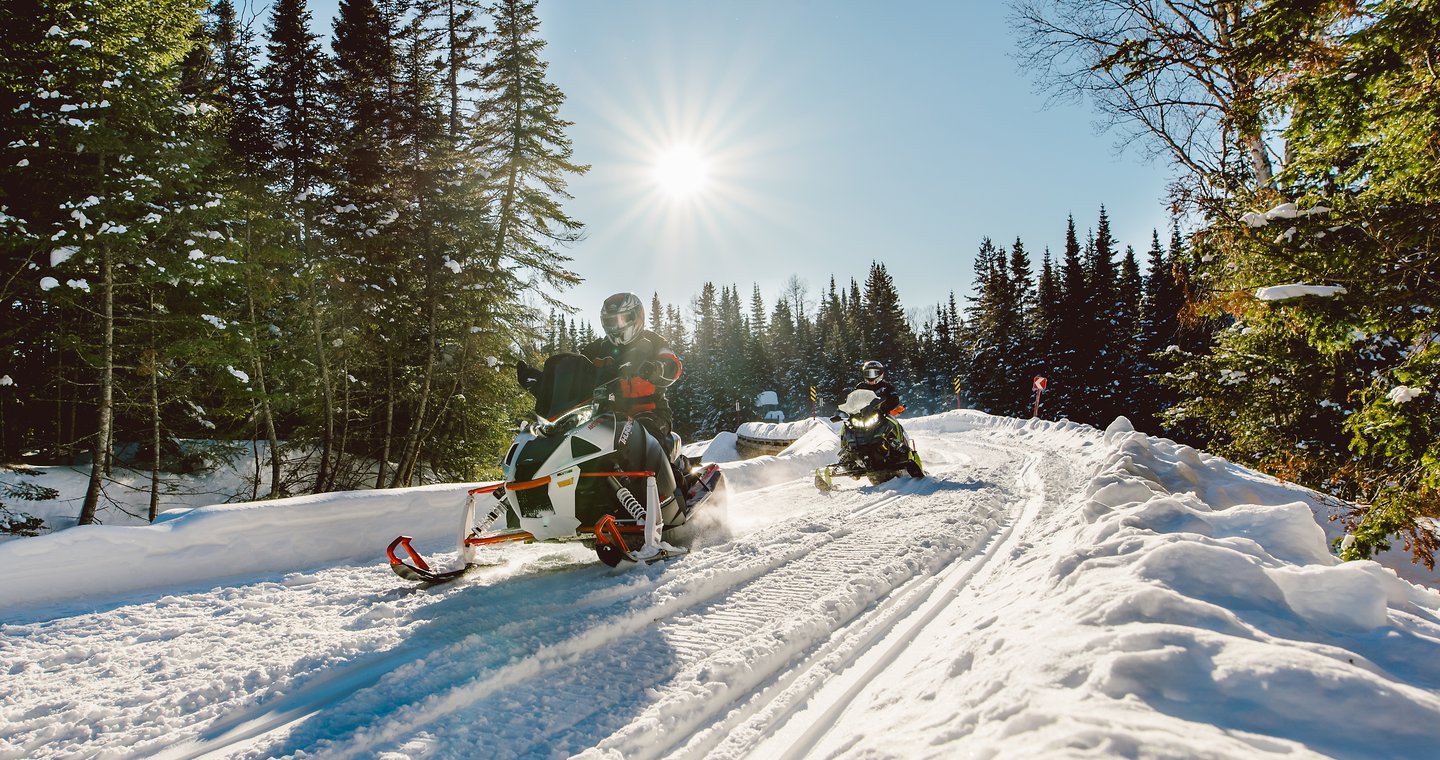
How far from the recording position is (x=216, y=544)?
4.44m

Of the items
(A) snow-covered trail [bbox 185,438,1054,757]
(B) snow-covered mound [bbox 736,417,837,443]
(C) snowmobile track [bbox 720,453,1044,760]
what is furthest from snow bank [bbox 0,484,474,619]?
(B) snow-covered mound [bbox 736,417,837,443]

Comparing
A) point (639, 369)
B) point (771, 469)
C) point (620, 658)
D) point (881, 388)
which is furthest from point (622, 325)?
point (771, 469)

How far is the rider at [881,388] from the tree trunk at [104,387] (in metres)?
11.6

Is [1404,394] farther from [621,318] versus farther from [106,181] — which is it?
[106,181]

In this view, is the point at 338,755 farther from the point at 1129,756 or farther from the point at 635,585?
the point at 1129,756

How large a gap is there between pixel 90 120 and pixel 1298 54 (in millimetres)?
14358

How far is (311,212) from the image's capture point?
45.4 ft

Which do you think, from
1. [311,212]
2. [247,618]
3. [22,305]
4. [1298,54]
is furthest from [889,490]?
[22,305]

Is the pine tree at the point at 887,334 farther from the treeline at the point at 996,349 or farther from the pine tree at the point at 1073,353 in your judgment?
the pine tree at the point at 1073,353

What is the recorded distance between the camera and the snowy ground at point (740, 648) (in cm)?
175

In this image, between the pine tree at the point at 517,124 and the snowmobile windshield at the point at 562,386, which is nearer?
the snowmobile windshield at the point at 562,386

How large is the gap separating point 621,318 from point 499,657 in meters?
2.90

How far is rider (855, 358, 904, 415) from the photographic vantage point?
371 inches

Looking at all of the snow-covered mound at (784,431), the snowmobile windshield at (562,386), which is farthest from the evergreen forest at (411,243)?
the snow-covered mound at (784,431)
